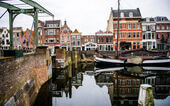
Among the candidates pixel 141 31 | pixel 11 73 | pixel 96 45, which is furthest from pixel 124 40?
pixel 11 73

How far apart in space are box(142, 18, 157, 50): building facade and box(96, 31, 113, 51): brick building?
9.47m

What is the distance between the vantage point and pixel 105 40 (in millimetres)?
34188

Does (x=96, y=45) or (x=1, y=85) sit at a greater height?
(x=96, y=45)

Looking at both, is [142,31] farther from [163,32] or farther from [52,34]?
[52,34]

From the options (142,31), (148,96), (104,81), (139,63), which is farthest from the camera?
(142,31)

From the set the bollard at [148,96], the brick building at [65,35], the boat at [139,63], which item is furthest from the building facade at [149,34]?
the bollard at [148,96]

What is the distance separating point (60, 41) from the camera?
37.3 m

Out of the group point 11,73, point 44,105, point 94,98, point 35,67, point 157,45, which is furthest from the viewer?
point 157,45

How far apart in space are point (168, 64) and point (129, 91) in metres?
18.6

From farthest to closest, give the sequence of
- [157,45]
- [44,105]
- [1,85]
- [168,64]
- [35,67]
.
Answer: [157,45] < [168,64] < [35,67] < [44,105] < [1,85]

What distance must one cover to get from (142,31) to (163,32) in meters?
5.92

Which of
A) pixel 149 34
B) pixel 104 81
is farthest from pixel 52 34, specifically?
pixel 149 34

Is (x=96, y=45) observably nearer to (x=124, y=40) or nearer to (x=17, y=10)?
(x=124, y=40)

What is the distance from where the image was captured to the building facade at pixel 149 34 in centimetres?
3234
